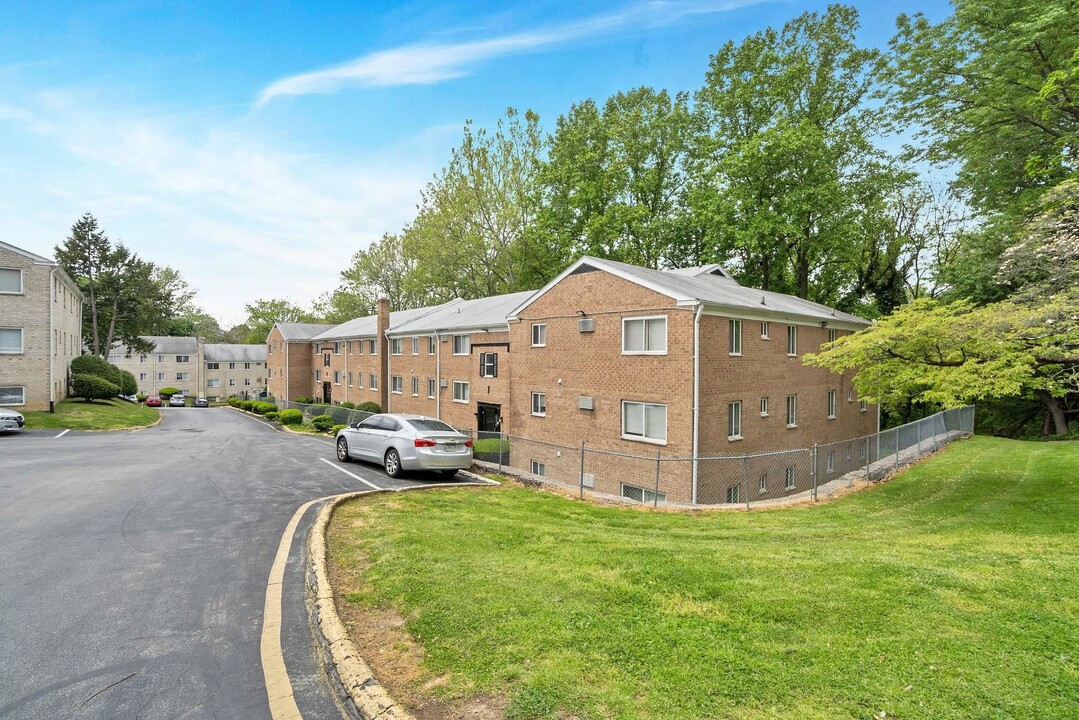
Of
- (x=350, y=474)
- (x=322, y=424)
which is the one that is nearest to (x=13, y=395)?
(x=322, y=424)

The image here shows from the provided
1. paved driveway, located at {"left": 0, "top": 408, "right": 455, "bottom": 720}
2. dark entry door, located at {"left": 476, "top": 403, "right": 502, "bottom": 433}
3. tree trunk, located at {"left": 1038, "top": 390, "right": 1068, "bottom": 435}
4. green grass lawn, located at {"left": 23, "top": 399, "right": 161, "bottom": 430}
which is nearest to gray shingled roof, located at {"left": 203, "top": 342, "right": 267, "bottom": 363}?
green grass lawn, located at {"left": 23, "top": 399, "right": 161, "bottom": 430}

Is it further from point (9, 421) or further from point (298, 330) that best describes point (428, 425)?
point (298, 330)

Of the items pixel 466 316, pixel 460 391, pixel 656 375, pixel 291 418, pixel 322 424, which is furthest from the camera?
pixel 291 418

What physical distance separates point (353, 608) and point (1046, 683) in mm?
5282

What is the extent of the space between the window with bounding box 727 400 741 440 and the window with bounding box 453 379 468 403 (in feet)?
46.8

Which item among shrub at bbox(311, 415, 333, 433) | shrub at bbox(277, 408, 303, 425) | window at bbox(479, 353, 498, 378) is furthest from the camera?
shrub at bbox(277, 408, 303, 425)

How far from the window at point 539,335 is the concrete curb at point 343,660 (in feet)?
46.5

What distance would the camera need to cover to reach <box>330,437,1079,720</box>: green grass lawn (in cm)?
331

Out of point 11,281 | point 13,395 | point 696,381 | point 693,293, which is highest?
point 11,281

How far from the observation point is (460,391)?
27.0 m

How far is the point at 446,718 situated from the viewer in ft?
10.5

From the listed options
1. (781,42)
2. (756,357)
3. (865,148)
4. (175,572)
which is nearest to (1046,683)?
(175,572)

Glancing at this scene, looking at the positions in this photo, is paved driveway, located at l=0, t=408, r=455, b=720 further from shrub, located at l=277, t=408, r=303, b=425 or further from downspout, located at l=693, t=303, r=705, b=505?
shrub, located at l=277, t=408, r=303, b=425

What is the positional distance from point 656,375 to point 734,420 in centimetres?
296
